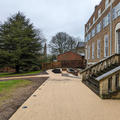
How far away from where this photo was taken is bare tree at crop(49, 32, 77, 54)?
132ft

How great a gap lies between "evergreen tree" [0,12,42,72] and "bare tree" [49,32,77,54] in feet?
67.5

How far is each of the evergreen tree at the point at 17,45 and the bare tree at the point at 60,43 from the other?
20571 mm

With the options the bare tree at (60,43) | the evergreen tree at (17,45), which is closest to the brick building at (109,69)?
the evergreen tree at (17,45)

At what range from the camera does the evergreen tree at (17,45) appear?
56.3ft

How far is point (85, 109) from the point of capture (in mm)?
3355

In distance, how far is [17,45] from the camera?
17.7 meters

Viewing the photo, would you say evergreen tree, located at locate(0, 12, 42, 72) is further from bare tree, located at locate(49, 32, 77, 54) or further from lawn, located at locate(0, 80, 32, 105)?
bare tree, located at locate(49, 32, 77, 54)

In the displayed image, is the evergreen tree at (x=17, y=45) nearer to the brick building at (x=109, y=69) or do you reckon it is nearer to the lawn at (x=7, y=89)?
the lawn at (x=7, y=89)

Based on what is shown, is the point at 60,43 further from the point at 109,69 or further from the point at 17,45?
the point at 109,69

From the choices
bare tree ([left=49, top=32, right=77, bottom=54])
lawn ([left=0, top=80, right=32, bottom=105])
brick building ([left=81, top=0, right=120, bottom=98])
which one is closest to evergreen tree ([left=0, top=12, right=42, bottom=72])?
lawn ([left=0, top=80, right=32, bottom=105])

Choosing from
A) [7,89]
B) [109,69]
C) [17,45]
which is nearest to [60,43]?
[17,45]

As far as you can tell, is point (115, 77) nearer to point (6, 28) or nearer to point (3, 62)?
point (3, 62)

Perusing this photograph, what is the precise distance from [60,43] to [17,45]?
24376mm

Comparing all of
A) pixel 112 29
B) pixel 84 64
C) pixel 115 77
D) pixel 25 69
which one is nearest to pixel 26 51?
pixel 25 69
